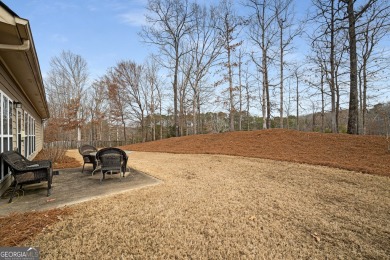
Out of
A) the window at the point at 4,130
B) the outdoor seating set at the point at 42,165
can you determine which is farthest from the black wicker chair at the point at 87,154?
the window at the point at 4,130

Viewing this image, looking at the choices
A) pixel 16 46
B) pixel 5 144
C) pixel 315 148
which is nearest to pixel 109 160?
pixel 5 144

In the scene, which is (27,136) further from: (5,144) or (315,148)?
(315,148)

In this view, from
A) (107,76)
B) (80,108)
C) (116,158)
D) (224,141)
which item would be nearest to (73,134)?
(80,108)

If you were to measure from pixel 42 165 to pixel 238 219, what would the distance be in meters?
4.13

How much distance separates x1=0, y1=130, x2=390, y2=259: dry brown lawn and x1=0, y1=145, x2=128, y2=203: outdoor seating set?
1.18m

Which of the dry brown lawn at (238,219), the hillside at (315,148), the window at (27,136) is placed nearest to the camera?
the dry brown lawn at (238,219)

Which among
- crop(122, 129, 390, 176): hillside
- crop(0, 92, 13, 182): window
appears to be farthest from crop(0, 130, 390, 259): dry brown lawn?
crop(0, 92, 13, 182): window

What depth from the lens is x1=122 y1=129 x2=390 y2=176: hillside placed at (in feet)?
19.5

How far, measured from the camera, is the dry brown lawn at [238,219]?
6.90 ft

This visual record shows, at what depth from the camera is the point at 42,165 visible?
396 centimetres

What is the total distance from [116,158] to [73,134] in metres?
39.6

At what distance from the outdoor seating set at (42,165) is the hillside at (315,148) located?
5.75 meters

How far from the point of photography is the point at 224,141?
1176 cm

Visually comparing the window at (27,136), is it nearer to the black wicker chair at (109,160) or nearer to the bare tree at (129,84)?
the black wicker chair at (109,160)
